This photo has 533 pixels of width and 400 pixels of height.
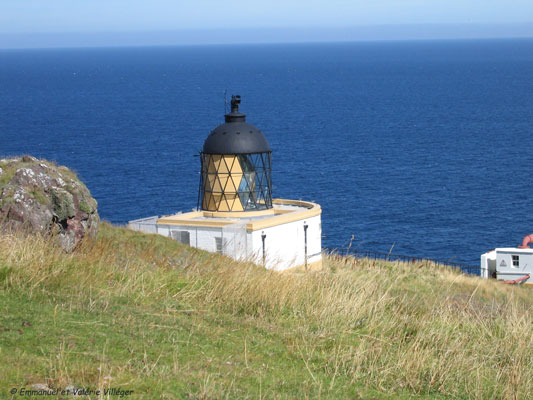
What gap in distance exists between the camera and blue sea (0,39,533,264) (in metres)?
45.5

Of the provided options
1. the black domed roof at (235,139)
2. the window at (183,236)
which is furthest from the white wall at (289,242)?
the black domed roof at (235,139)

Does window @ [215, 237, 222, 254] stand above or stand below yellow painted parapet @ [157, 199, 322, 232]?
below

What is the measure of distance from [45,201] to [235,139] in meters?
10.3

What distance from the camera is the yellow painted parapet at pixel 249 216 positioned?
2211cm

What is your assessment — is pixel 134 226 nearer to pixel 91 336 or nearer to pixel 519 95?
pixel 91 336

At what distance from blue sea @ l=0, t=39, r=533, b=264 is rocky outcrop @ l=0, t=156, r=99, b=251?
26.8 metres

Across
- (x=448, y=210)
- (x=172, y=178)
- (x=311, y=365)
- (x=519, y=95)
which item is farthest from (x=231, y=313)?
(x=519, y=95)

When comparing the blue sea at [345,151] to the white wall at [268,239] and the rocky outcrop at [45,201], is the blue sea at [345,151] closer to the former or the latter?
the white wall at [268,239]

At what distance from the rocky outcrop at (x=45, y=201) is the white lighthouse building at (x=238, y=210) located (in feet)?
25.7

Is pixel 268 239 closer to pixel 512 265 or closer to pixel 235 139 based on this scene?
pixel 235 139

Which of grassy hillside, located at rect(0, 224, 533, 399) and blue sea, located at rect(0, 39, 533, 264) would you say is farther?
blue sea, located at rect(0, 39, 533, 264)

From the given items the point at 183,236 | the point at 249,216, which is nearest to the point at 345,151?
the point at 249,216

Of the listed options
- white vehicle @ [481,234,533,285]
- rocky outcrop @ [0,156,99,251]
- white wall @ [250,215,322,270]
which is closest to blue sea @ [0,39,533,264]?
white vehicle @ [481,234,533,285]

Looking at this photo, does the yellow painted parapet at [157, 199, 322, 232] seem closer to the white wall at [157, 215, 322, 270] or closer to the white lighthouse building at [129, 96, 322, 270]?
the white lighthouse building at [129, 96, 322, 270]
